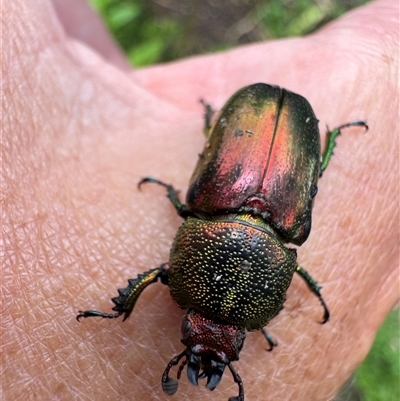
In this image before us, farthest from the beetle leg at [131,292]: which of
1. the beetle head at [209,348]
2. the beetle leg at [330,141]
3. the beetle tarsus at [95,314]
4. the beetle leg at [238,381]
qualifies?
the beetle leg at [330,141]

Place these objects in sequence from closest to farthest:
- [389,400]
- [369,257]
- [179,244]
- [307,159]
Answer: [179,244], [307,159], [369,257], [389,400]

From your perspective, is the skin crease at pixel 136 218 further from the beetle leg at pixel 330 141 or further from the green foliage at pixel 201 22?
the green foliage at pixel 201 22

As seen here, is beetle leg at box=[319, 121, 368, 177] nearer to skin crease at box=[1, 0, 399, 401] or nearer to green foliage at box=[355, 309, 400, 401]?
skin crease at box=[1, 0, 399, 401]

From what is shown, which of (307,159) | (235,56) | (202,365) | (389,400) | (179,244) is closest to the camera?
(202,365)

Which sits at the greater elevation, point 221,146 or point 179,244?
point 221,146

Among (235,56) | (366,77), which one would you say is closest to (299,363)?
(366,77)

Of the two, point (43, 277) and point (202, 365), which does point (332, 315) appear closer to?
point (202, 365)

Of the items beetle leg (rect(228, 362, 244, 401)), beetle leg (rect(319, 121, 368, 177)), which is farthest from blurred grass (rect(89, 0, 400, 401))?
beetle leg (rect(228, 362, 244, 401))
